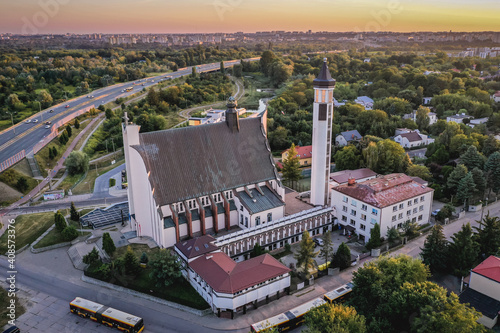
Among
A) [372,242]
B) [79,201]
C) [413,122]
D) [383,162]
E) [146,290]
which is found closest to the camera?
[146,290]

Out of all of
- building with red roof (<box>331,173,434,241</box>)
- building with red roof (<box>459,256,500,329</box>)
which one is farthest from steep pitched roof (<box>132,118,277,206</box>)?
building with red roof (<box>459,256,500,329</box>)

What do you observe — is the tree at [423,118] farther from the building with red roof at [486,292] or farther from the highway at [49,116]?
the highway at [49,116]

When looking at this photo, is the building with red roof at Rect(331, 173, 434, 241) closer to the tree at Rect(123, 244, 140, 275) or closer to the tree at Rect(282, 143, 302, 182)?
the tree at Rect(282, 143, 302, 182)

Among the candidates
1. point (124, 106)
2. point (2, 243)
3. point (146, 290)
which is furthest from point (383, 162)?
point (124, 106)

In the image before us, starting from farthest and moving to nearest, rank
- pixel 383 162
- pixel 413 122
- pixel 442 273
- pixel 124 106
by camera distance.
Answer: pixel 124 106 < pixel 413 122 < pixel 383 162 < pixel 442 273

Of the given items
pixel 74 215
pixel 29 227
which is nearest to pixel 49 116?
pixel 29 227

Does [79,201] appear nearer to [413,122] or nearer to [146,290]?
[146,290]

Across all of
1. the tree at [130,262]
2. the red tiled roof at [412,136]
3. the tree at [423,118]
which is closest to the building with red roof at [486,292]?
the tree at [130,262]
